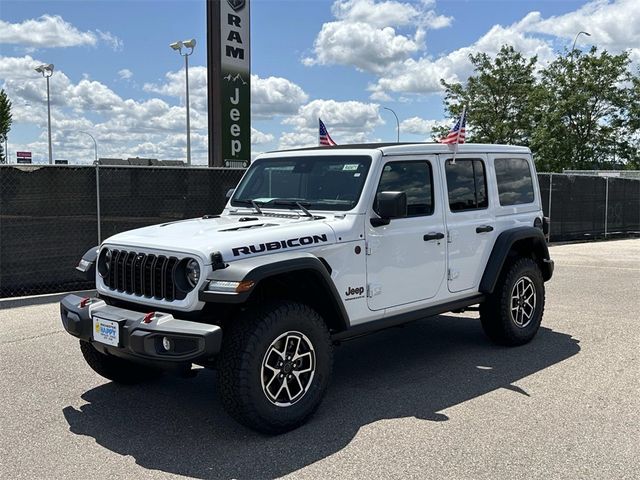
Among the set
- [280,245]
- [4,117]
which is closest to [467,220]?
[280,245]

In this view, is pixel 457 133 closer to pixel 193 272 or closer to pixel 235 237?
pixel 235 237

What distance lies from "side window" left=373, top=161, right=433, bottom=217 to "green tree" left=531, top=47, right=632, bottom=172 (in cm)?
2812

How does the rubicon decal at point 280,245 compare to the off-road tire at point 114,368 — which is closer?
the rubicon decal at point 280,245

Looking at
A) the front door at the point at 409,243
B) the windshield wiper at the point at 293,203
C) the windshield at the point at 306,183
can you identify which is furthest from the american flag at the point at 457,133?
the windshield wiper at the point at 293,203

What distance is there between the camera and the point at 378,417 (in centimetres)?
427

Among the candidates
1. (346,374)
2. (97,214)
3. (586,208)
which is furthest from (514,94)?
(346,374)

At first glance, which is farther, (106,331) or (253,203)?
(253,203)

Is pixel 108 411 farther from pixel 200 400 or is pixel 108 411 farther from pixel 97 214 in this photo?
pixel 97 214

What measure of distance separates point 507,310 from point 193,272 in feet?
10.7

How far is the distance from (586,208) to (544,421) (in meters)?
15.5

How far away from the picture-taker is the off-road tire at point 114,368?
4.76 meters

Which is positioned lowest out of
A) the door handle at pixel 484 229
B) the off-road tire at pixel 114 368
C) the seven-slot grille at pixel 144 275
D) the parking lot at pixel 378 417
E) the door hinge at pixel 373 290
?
the parking lot at pixel 378 417

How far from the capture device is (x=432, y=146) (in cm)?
536

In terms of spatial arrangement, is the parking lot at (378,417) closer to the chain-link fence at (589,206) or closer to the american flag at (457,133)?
the american flag at (457,133)
